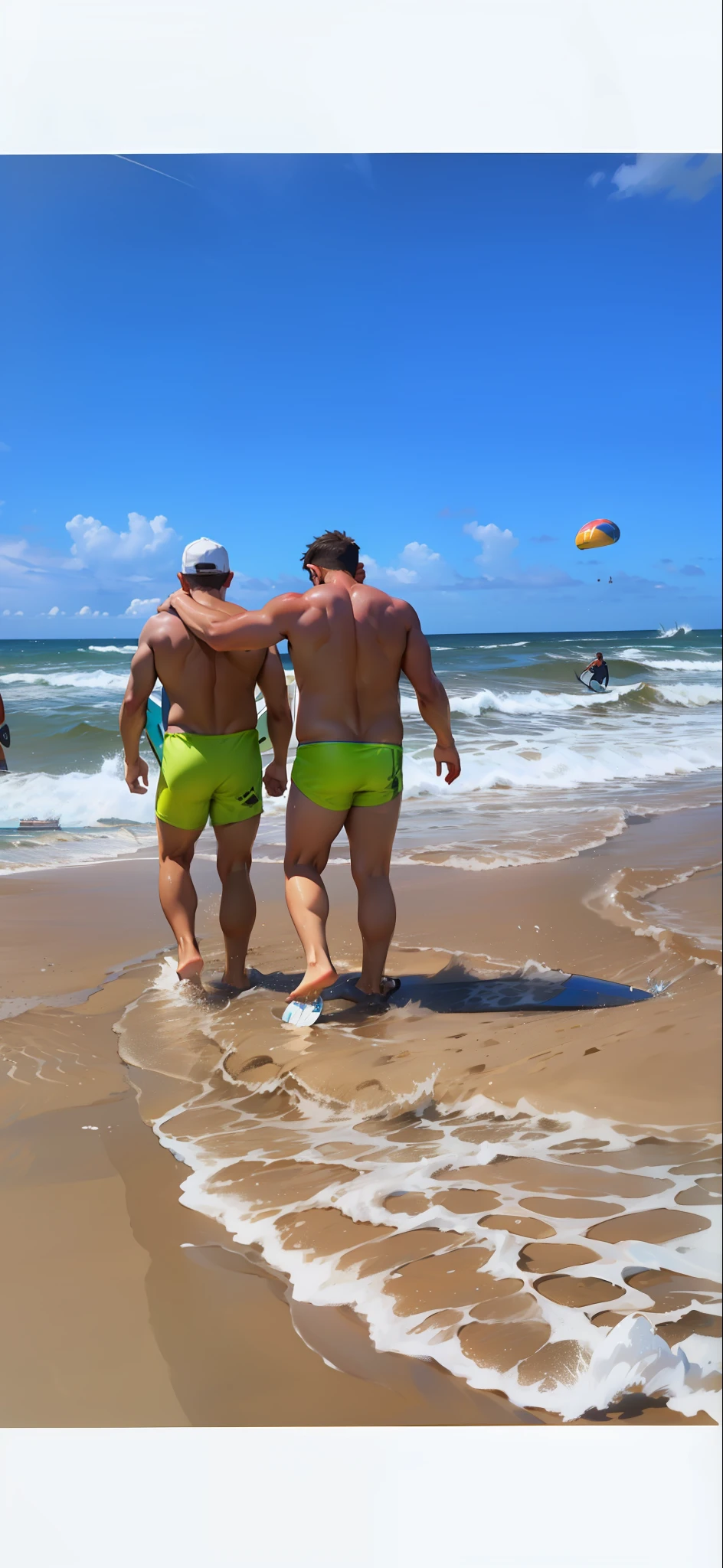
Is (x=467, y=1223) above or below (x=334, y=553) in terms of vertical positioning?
below

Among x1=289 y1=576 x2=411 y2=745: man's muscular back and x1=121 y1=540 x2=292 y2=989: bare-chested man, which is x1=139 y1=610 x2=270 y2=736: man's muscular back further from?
x1=289 y1=576 x2=411 y2=745: man's muscular back

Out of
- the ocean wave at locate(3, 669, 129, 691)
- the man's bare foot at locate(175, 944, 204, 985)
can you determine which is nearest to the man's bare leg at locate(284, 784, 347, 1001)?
the man's bare foot at locate(175, 944, 204, 985)

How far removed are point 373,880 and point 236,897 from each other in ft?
1.57

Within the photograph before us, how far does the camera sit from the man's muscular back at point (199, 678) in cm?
270

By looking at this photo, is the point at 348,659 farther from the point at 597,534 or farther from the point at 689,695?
the point at 689,695

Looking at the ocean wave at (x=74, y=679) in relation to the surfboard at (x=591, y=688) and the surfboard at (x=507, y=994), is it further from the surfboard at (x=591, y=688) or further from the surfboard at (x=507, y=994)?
the surfboard at (x=591, y=688)

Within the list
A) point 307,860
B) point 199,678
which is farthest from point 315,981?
point 199,678

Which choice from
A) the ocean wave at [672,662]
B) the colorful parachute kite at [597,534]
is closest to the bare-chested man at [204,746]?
the colorful parachute kite at [597,534]

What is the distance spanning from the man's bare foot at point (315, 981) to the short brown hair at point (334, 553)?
→ 103 cm

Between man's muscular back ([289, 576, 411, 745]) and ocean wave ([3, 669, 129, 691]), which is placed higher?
ocean wave ([3, 669, 129, 691])

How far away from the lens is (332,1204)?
165cm

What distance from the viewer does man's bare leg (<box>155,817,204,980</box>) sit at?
278cm
